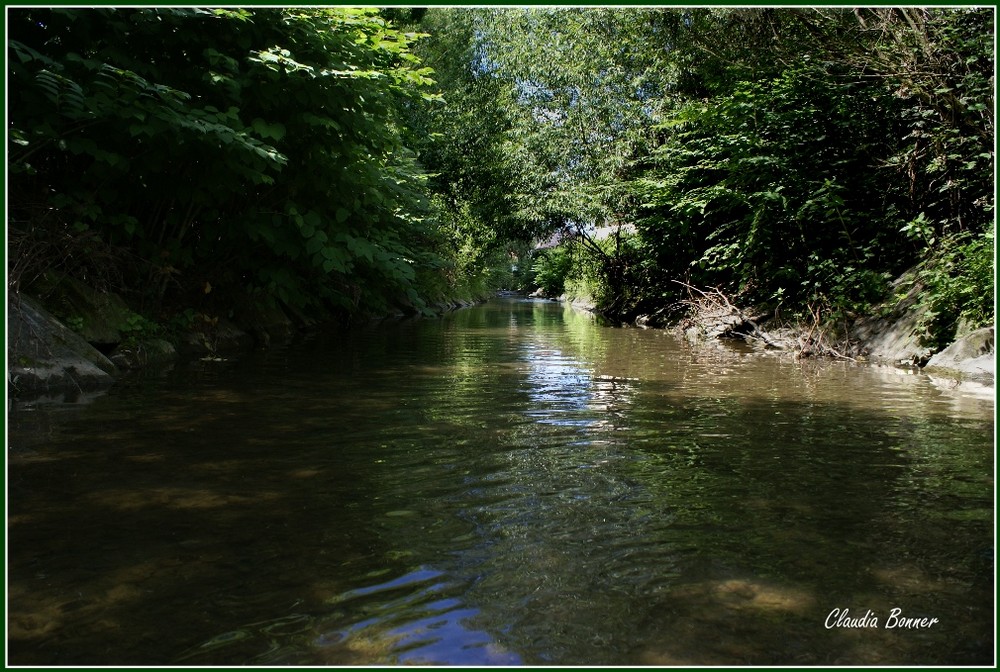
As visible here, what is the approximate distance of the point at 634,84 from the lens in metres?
19.9

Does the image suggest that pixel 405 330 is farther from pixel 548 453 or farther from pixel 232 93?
pixel 548 453

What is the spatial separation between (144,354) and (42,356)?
6.87ft

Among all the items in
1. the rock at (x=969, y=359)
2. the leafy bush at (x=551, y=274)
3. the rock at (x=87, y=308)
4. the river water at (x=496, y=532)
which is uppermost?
the leafy bush at (x=551, y=274)

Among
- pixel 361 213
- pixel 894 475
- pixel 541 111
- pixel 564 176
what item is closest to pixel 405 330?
pixel 361 213

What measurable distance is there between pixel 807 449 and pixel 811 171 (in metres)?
9.57

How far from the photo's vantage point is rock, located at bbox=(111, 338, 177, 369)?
843 centimetres

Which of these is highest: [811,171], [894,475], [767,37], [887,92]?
[767,37]

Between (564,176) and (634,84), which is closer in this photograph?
(634,84)

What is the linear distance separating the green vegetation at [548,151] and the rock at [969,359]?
1.21ft

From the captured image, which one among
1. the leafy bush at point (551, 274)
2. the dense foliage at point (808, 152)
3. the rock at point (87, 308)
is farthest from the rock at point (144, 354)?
the leafy bush at point (551, 274)

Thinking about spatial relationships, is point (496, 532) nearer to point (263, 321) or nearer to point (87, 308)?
point (87, 308)

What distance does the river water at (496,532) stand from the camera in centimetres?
233

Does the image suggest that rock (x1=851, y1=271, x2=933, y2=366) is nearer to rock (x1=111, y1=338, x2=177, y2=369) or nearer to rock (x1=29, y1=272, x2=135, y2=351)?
rock (x1=111, y1=338, x2=177, y2=369)

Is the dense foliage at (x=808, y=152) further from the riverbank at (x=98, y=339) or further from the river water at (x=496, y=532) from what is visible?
the riverbank at (x=98, y=339)
